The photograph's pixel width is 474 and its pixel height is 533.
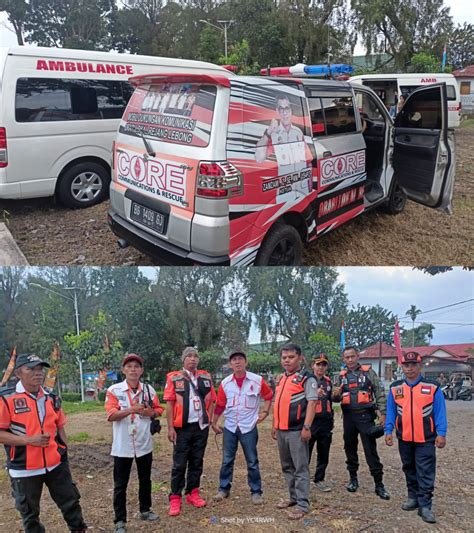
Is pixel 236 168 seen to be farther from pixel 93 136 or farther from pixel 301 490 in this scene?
pixel 93 136

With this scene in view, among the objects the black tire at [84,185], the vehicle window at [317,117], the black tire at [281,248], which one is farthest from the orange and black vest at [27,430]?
the black tire at [84,185]

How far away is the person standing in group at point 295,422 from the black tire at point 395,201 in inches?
116

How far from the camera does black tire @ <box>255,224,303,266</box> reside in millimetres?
3641

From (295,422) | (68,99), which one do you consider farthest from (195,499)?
(68,99)

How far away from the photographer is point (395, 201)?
18.8 feet

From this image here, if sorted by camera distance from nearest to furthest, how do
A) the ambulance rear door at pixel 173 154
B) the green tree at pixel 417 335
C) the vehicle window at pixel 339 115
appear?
the ambulance rear door at pixel 173 154
the vehicle window at pixel 339 115
the green tree at pixel 417 335

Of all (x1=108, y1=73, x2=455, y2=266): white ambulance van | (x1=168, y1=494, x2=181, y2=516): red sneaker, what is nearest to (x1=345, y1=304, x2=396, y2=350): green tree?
(x1=108, y1=73, x2=455, y2=266): white ambulance van

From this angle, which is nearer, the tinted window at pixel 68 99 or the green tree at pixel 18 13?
the tinted window at pixel 68 99

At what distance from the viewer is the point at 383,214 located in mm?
5781

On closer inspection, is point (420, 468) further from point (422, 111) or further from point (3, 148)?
point (3, 148)

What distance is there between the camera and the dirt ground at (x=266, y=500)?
308 cm

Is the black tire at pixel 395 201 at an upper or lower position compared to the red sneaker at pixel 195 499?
upper

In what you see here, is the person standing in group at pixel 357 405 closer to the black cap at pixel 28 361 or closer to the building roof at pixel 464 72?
the black cap at pixel 28 361

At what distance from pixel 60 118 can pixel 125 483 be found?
3955 mm
